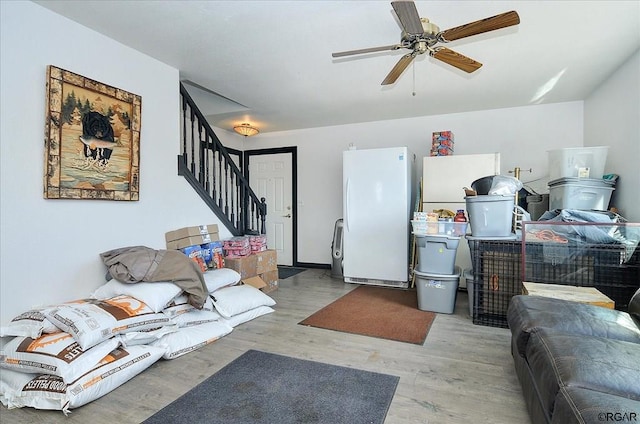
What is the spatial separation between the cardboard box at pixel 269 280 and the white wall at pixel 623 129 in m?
3.87

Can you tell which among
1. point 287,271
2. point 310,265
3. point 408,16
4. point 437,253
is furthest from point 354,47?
point 310,265

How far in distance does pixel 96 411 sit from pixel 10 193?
149 cm

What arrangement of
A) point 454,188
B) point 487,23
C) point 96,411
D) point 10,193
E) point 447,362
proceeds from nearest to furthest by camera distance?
point 96,411, point 487,23, point 10,193, point 447,362, point 454,188

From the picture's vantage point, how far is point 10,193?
215 centimetres

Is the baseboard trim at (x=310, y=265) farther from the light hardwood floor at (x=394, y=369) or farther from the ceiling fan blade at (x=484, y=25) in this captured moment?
the ceiling fan blade at (x=484, y=25)

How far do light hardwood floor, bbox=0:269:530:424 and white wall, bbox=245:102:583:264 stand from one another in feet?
8.26

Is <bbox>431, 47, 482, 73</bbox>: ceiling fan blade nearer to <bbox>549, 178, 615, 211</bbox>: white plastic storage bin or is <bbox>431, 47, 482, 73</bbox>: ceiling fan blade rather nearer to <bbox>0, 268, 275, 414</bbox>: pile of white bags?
<bbox>549, 178, 615, 211</bbox>: white plastic storage bin

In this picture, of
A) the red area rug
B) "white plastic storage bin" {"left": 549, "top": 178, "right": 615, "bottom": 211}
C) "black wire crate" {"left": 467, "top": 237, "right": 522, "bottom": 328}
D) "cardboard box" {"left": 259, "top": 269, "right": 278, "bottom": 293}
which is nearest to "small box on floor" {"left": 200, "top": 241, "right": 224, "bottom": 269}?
"cardboard box" {"left": 259, "top": 269, "right": 278, "bottom": 293}

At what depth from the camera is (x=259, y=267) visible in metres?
4.11

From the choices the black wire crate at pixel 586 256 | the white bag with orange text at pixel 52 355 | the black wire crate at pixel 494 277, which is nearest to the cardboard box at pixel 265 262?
the white bag with orange text at pixel 52 355

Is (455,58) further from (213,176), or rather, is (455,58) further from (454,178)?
(213,176)

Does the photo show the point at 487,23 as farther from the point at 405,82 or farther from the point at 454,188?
the point at 454,188

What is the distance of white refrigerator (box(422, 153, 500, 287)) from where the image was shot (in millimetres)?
4199

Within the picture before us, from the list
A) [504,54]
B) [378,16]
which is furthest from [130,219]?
[504,54]
